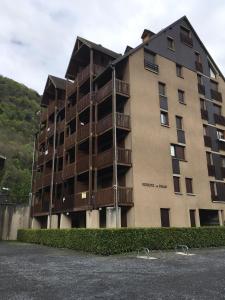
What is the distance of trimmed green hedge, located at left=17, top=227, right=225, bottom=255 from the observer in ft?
66.1

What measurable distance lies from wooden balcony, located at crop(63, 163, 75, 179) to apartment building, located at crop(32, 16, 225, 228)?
0.36 ft

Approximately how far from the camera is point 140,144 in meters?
27.5

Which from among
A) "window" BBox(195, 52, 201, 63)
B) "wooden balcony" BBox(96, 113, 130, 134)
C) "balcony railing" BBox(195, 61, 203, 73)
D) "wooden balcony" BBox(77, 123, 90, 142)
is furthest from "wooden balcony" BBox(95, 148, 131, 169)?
"window" BBox(195, 52, 201, 63)

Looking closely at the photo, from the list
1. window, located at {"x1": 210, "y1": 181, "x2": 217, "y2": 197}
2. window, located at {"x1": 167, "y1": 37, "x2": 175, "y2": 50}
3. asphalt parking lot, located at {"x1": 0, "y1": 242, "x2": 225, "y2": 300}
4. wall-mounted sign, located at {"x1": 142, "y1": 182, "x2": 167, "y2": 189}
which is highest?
window, located at {"x1": 167, "y1": 37, "x2": 175, "y2": 50}

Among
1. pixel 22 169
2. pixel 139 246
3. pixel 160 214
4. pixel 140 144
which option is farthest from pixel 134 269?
pixel 22 169

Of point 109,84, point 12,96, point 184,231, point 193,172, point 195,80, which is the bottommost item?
point 184,231

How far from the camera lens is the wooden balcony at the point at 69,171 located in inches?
1250

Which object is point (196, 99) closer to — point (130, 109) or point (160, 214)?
point (130, 109)

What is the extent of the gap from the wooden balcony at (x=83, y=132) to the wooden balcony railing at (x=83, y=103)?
2.12 meters

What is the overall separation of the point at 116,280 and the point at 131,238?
9651 mm

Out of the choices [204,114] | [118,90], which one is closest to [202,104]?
[204,114]

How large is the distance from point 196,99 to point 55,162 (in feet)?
61.5

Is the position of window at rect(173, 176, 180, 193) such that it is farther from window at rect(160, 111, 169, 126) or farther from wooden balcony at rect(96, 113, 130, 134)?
wooden balcony at rect(96, 113, 130, 134)

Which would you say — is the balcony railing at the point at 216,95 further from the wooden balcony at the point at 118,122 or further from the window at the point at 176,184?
the wooden balcony at the point at 118,122
